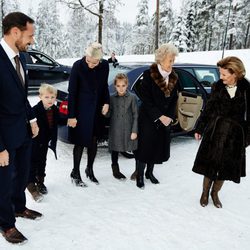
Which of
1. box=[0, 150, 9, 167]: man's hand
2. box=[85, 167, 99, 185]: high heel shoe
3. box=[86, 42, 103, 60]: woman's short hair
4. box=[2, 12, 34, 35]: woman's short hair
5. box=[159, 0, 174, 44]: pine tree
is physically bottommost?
box=[85, 167, 99, 185]: high heel shoe

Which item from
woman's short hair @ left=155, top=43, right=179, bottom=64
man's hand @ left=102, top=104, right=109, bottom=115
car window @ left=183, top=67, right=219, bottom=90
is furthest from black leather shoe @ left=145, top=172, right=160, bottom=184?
car window @ left=183, top=67, right=219, bottom=90

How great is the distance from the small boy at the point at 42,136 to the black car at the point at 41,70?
25.2 feet

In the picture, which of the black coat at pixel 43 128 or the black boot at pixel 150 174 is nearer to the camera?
the black coat at pixel 43 128

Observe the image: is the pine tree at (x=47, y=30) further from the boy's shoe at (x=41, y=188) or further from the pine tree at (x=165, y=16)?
the boy's shoe at (x=41, y=188)

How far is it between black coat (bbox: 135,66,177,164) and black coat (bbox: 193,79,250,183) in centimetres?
54

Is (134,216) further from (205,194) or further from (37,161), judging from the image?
(37,161)

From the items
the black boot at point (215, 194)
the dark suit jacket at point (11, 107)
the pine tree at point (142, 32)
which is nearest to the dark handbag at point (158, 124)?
the black boot at point (215, 194)

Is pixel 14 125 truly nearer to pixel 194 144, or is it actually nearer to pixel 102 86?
pixel 102 86

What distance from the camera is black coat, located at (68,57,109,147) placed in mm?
4207

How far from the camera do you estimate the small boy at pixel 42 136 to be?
158 inches

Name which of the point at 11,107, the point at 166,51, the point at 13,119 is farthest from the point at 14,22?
the point at 166,51

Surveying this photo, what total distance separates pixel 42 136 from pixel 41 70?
8.02 meters

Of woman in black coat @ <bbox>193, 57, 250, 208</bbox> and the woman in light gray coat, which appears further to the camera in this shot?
the woman in light gray coat

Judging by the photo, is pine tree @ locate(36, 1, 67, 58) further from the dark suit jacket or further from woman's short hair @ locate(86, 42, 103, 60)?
the dark suit jacket
